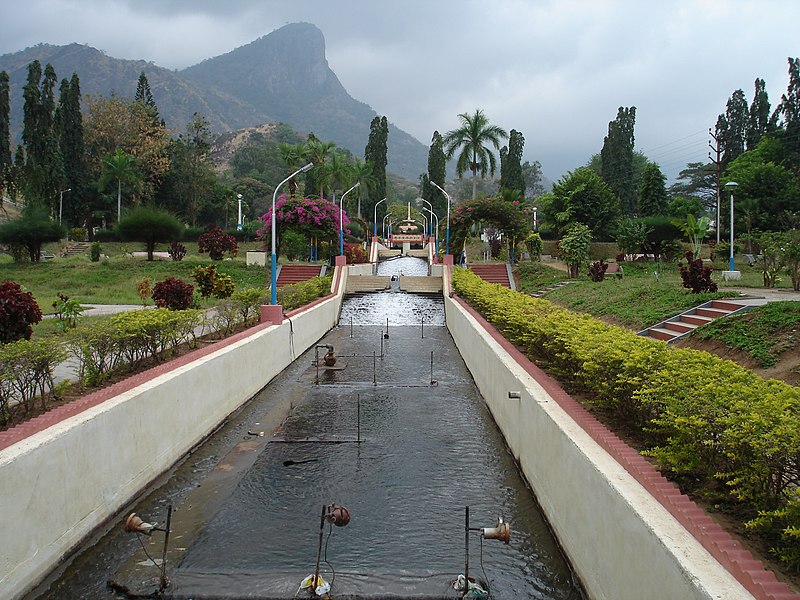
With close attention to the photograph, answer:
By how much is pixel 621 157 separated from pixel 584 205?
14.0 m

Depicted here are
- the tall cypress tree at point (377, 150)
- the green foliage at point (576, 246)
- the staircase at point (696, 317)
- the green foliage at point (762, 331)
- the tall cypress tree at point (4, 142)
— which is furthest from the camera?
the tall cypress tree at point (377, 150)

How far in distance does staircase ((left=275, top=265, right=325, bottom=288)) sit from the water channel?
68.5 ft

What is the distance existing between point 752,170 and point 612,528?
4594 cm

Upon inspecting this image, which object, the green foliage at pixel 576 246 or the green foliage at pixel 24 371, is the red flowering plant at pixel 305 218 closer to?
the green foliage at pixel 576 246

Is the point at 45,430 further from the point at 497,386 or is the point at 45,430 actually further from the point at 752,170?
the point at 752,170

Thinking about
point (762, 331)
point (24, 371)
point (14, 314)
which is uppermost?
point (14, 314)

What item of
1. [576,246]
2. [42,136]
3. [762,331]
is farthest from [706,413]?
[42,136]

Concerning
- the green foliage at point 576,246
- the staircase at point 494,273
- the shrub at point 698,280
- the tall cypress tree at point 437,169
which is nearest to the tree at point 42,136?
the tall cypress tree at point 437,169

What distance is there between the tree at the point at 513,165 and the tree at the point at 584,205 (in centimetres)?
1162

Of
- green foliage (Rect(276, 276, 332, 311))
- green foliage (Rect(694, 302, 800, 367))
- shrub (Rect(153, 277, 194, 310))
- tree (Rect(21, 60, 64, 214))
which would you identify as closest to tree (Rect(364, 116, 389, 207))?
tree (Rect(21, 60, 64, 214))

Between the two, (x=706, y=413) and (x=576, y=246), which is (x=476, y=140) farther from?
(x=706, y=413)

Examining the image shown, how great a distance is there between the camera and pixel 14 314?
1107cm

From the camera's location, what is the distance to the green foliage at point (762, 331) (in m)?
11.3

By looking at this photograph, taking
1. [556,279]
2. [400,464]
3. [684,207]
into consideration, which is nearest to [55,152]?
[556,279]
